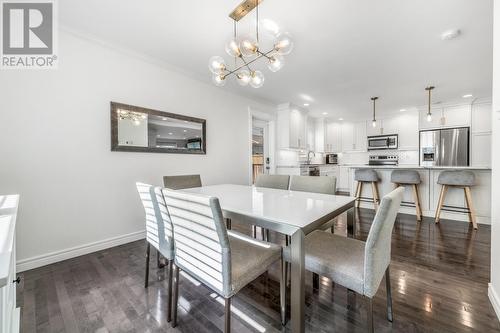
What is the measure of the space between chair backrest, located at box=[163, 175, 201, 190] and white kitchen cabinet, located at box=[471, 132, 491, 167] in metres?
6.12

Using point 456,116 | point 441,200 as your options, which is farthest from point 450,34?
point 456,116

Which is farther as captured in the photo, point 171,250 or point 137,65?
point 137,65

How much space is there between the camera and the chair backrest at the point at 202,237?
988 mm

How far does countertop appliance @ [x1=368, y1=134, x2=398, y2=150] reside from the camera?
19.0 ft

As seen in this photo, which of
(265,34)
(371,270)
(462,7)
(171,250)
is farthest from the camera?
(265,34)

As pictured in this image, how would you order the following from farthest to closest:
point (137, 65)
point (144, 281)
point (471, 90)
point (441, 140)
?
point (441, 140)
point (471, 90)
point (137, 65)
point (144, 281)

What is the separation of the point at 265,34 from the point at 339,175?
227 inches

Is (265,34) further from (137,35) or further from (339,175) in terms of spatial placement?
(339,175)

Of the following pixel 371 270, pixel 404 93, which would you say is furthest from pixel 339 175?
pixel 371 270

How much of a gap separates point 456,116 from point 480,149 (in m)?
0.92

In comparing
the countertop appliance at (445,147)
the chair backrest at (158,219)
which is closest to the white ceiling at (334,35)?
the countertop appliance at (445,147)

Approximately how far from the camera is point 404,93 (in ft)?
13.8

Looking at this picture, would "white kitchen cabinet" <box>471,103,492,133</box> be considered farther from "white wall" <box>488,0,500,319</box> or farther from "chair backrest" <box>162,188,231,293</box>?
"chair backrest" <box>162,188,231,293</box>

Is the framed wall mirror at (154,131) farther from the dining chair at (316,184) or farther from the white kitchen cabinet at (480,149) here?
the white kitchen cabinet at (480,149)
